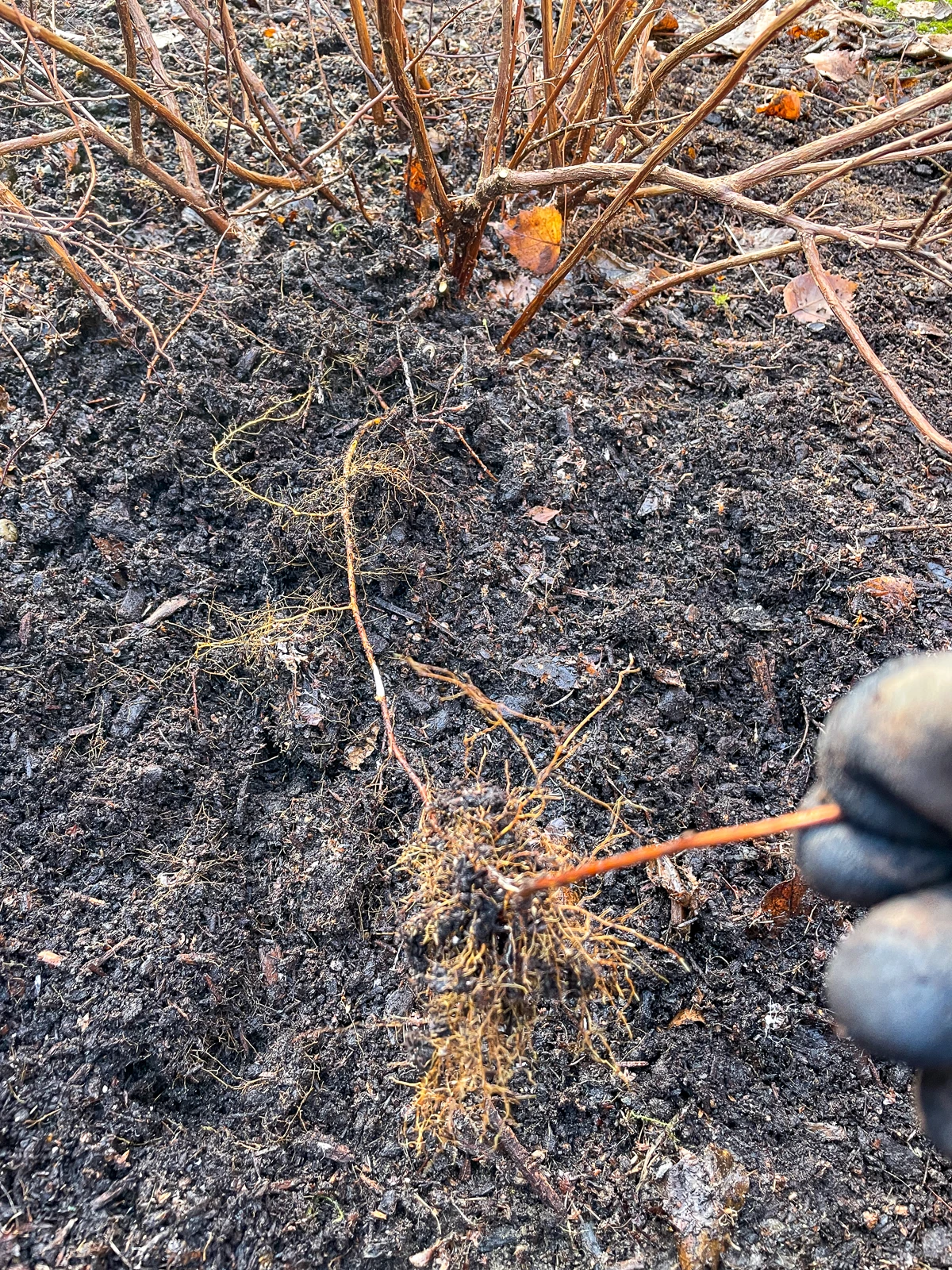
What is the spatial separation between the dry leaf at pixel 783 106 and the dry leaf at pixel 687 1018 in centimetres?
325

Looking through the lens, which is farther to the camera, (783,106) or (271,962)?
(783,106)

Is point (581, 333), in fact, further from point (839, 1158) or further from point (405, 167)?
point (839, 1158)

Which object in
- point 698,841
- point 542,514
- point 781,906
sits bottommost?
point 781,906

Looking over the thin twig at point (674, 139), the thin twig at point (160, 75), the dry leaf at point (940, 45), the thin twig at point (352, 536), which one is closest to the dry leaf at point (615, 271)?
the thin twig at point (674, 139)

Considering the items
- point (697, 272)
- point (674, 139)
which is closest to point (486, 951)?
point (674, 139)

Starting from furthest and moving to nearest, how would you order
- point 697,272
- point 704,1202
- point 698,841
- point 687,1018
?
point 697,272
point 687,1018
point 704,1202
point 698,841

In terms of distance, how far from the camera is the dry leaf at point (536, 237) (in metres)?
2.33

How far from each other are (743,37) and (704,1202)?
3923 mm

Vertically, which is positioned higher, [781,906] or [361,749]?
[781,906]

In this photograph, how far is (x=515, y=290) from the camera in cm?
240

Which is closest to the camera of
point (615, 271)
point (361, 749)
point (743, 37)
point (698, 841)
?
point (698, 841)

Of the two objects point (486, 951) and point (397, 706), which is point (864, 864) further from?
point (397, 706)

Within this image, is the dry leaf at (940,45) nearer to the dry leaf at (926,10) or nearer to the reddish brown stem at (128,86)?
the dry leaf at (926,10)

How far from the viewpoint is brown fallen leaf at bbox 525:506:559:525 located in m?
2.01
